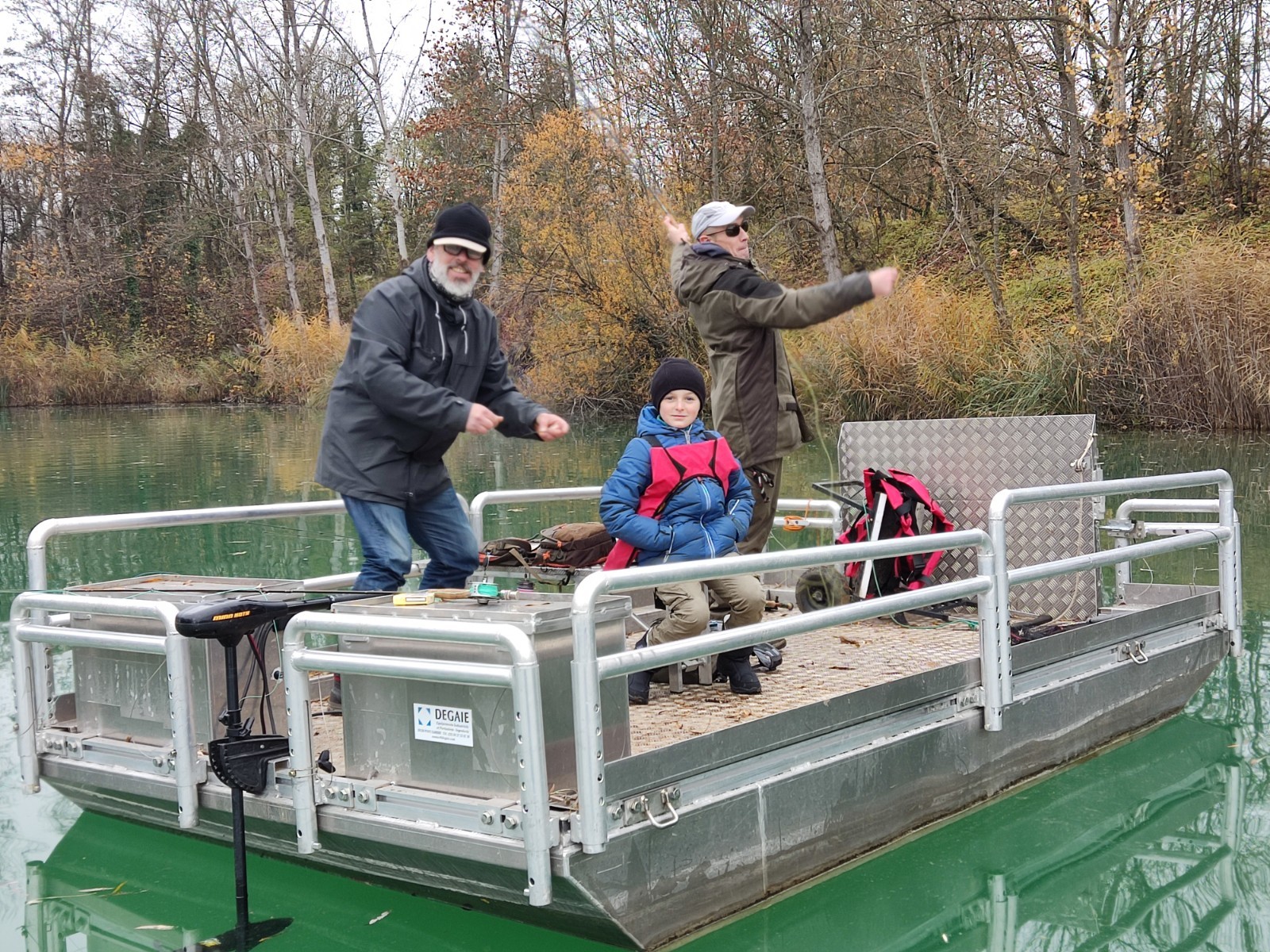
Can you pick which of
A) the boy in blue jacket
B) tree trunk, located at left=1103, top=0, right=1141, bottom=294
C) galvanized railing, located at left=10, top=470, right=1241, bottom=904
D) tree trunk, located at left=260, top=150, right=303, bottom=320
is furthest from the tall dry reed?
tree trunk, located at left=260, top=150, right=303, bottom=320

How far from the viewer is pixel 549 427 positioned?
4.84m

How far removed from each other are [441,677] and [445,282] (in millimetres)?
1676

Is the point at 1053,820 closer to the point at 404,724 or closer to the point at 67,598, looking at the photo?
the point at 404,724

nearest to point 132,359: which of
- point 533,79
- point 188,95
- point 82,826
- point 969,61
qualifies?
point 188,95

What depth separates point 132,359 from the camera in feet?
142

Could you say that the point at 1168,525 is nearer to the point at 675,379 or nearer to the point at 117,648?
the point at 675,379

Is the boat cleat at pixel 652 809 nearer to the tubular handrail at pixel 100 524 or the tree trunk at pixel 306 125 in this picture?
the tubular handrail at pixel 100 524

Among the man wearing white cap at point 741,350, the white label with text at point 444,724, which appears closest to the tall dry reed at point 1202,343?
the man wearing white cap at point 741,350

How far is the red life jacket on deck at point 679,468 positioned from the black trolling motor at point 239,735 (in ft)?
4.56

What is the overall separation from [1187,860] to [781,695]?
155 cm

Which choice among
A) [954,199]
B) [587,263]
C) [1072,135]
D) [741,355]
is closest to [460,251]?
[741,355]

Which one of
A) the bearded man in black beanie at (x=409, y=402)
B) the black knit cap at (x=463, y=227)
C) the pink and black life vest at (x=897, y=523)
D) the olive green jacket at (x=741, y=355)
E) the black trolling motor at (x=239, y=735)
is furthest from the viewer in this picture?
the pink and black life vest at (x=897, y=523)

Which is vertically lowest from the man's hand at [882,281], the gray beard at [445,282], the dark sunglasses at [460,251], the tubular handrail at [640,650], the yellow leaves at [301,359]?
the tubular handrail at [640,650]

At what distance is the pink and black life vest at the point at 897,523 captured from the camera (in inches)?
256
